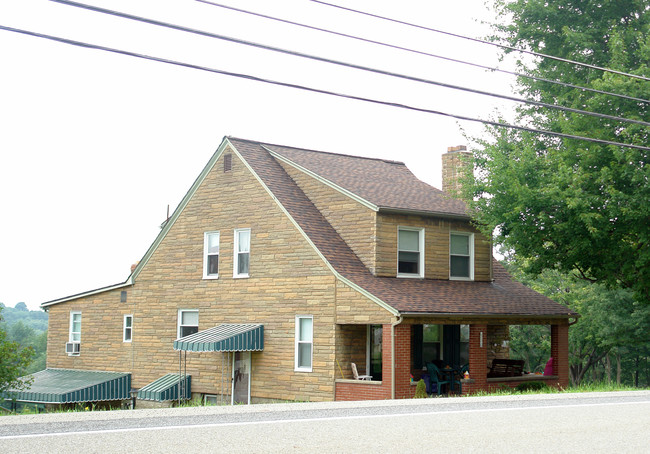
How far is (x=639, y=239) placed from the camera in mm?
25562

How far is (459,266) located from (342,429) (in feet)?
58.2

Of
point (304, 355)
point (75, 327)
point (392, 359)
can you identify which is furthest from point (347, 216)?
point (75, 327)

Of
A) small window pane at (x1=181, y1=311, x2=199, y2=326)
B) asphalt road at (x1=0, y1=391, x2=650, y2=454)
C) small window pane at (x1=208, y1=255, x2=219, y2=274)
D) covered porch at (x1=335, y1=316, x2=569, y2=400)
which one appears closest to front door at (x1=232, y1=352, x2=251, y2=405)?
small window pane at (x1=181, y1=311, x2=199, y2=326)

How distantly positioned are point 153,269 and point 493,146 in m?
13.6

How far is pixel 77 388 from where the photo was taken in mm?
29203

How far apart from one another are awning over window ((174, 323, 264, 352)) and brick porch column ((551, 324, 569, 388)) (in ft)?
34.1

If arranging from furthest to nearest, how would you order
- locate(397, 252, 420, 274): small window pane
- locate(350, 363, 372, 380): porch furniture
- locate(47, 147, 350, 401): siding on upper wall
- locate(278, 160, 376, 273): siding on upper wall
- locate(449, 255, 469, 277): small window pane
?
locate(449, 255, 469, 277): small window pane, locate(397, 252, 420, 274): small window pane, locate(278, 160, 376, 273): siding on upper wall, locate(47, 147, 350, 401): siding on upper wall, locate(350, 363, 372, 380): porch furniture

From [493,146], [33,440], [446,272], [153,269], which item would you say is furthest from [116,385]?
[33,440]

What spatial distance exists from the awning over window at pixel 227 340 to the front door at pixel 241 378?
2.94 feet

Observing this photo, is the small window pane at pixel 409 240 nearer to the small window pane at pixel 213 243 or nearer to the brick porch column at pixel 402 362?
the brick porch column at pixel 402 362

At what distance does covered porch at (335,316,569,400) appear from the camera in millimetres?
23016

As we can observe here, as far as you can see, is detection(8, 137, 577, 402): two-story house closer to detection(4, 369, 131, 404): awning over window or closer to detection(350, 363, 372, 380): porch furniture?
detection(4, 369, 131, 404): awning over window

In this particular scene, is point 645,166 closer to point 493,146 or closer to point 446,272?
point 493,146

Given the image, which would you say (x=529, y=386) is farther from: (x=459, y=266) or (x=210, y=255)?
(x=210, y=255)
